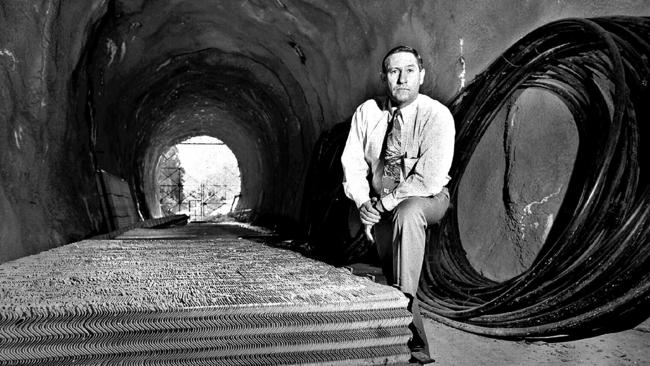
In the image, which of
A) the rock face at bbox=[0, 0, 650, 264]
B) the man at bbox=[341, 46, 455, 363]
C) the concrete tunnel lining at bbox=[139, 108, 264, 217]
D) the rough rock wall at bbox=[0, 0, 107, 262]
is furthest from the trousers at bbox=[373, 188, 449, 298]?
the concrete tunnel lining at bbox=[139, 108, 264, 217]

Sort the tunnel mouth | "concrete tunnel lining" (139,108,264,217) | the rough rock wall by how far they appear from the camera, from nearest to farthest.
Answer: the rough rock wall
"concrete tunnel lining" (139,108,264,217)
the tunnel mouth

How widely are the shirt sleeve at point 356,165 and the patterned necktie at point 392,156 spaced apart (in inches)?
4.1

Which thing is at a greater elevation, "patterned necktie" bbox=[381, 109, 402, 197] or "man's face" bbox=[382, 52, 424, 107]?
"man's face" bbox=[382, 52, 424, 107]

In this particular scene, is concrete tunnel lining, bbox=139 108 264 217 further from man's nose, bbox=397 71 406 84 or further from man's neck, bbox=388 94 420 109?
man's nose, bbox=397 71 406 84

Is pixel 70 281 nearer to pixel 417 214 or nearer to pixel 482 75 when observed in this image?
pixel 417 214

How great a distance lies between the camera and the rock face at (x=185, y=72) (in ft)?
10.5

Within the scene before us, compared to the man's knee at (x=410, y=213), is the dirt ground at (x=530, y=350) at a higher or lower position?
lower

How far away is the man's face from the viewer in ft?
7.23

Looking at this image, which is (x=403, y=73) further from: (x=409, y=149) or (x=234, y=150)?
(x=234, y=150)

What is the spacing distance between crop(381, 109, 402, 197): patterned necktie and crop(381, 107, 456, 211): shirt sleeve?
0.53ft

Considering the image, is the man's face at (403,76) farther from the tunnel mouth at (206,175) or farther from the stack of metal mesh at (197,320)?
the tunnel mouth at (206,175)

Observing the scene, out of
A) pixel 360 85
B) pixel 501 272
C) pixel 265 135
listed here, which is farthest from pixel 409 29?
pixel 265 135

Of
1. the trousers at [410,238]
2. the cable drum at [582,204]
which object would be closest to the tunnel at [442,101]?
the cable drum at [582,204]

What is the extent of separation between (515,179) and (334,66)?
258 cm
